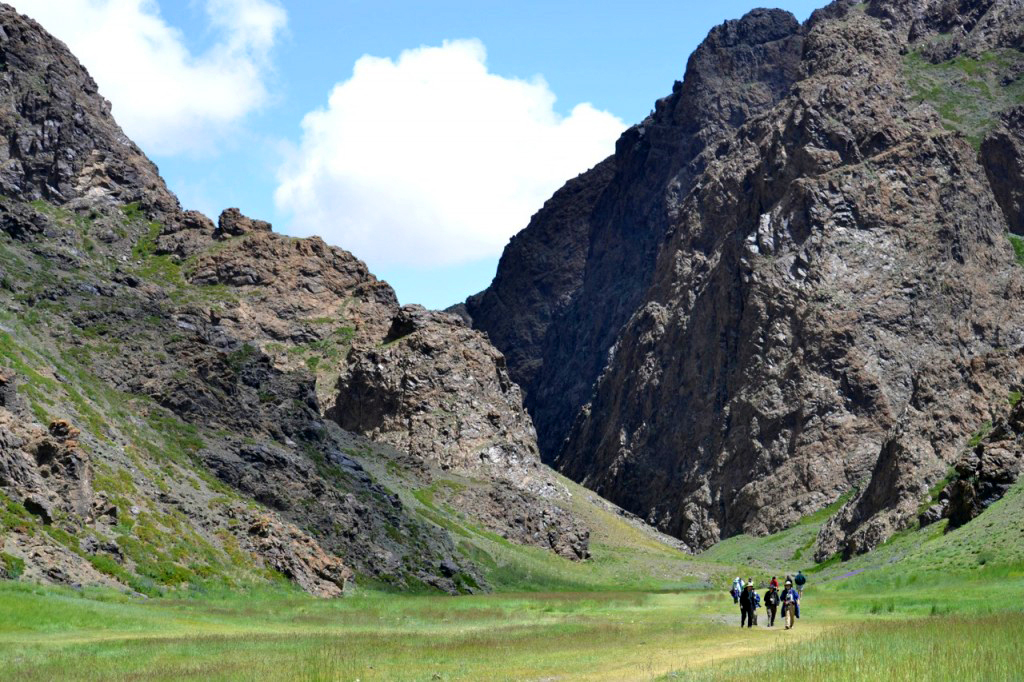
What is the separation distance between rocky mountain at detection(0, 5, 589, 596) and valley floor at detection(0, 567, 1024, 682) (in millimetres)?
10888

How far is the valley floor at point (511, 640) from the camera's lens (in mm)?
35062

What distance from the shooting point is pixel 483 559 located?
132 m

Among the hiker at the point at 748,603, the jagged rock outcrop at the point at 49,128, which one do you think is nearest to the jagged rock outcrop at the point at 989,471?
the hiker at the point at 748,603

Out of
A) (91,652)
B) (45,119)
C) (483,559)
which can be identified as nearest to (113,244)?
(45,119)

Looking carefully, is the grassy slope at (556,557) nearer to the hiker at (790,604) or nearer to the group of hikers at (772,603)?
the group of hikers at (772,603)

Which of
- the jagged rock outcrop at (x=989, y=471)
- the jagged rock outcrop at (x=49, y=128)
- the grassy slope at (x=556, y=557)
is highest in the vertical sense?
the jagged rock outcrop at (x=49, y=128)

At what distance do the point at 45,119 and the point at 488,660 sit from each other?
549 feet

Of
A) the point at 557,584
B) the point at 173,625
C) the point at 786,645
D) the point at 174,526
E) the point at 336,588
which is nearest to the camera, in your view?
the point at 786,645

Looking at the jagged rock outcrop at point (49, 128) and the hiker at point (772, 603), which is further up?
the jagged rock outcrop at point (49, 128)

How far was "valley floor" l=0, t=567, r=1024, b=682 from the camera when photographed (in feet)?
115

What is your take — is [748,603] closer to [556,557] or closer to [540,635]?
[540,635]

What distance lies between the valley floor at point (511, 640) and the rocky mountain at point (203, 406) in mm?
10888

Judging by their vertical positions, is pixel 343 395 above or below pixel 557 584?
above

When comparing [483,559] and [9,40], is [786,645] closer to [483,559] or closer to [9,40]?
[483,559]
